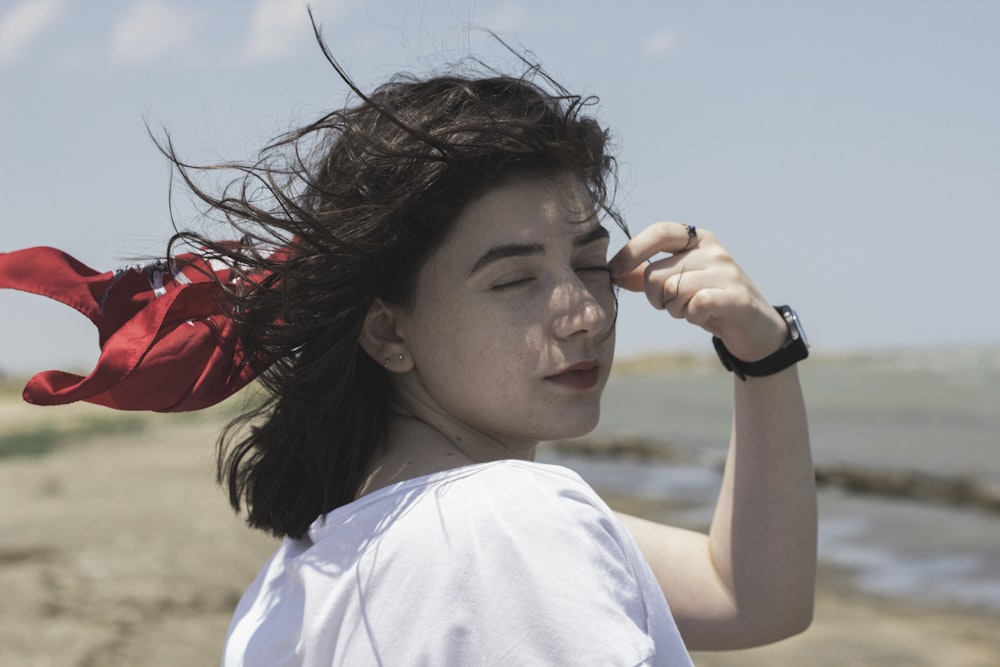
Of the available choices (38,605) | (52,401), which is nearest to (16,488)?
(38,605)

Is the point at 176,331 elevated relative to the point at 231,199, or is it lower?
lower

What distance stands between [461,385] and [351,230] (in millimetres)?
335

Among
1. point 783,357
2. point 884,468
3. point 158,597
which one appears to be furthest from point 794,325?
point 884,468

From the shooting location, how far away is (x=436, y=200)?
1791mm

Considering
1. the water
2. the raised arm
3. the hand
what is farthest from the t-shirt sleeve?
the water

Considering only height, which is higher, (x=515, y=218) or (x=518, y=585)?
(x=515, y=218)

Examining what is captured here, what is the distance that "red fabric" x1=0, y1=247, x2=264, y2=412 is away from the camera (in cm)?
184

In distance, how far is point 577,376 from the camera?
5.91 feet

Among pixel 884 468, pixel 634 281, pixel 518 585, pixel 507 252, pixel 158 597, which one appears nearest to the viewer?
pixel 518 585

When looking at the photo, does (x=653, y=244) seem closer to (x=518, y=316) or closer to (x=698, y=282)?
(x=698, y=282)

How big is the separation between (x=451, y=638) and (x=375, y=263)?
2.32ft

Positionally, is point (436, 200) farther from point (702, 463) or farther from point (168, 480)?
point (702, 463)

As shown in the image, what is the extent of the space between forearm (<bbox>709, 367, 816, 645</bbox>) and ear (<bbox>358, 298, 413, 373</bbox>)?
0.74m

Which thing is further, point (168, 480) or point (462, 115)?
point (168, 480)
